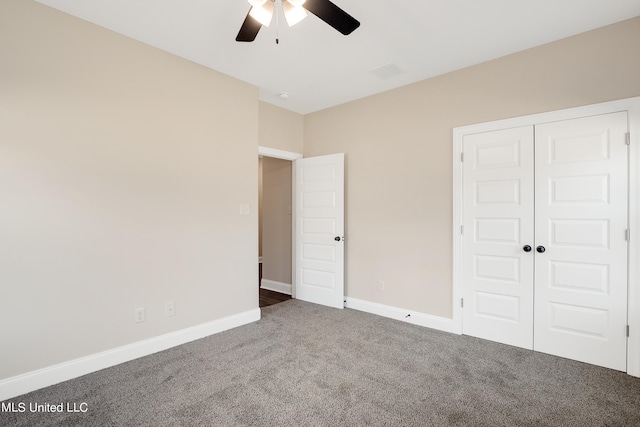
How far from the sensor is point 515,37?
2670 millimetres

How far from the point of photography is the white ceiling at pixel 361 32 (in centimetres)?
228

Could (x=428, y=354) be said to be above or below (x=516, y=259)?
below

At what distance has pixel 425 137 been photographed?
11.5ft

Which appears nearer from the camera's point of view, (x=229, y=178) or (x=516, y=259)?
(x=516, y=259)

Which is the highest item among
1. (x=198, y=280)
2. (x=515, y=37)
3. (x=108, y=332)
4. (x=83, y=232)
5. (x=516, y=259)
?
(x=515, y=37)

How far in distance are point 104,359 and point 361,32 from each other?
137 inches

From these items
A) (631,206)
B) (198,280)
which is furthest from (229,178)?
(631,206)

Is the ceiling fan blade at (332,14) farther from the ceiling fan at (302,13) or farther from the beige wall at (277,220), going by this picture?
the beige wall at (277,220)

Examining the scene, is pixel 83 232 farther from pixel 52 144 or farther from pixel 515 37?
pixel 515 37

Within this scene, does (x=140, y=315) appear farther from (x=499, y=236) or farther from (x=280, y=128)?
(x=499, y=236)

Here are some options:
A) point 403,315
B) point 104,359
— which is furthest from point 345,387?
point 104,359

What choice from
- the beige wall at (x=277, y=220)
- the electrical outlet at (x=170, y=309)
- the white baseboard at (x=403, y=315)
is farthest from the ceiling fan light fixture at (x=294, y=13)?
the white baseboard at (x=403, y=315)

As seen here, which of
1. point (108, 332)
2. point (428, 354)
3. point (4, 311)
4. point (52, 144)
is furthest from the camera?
point (428, 354)

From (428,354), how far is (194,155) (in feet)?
9.78
